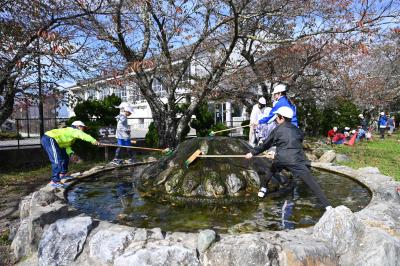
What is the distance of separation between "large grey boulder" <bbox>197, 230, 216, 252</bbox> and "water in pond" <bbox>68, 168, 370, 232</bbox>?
0.85 metres

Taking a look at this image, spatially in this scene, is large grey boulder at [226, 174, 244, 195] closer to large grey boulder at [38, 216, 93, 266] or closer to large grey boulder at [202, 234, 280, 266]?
large grey boulder at [202, 234, 280, 266]

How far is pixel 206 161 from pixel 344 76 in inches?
479

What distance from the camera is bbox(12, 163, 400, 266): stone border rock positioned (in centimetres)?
341

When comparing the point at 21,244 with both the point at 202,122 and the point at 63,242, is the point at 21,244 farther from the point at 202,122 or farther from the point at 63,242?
the point at 202,122

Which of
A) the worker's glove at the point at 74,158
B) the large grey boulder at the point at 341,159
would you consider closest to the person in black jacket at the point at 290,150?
the large grey boulder at the point at 341,159

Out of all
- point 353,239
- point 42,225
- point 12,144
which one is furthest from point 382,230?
point 12,144

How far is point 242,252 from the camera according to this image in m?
3.37

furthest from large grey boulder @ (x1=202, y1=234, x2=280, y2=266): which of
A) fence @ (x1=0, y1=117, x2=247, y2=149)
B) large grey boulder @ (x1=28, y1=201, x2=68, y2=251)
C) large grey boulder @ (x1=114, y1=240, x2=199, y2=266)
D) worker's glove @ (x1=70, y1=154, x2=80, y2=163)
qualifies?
worker's glove @ (x1=70, y1=154, x2=80, y2=163)

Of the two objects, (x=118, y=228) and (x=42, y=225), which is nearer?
(x=118, y=228)

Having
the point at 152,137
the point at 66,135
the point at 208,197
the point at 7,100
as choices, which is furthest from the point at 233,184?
the point at 152,137

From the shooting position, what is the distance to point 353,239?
368 centimetres

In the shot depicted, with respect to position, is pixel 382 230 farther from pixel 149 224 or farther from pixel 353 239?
pixel 149 224

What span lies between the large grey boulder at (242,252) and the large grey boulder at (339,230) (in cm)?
66

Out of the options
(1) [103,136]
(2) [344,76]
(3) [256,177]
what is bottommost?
(3) [256,177]
